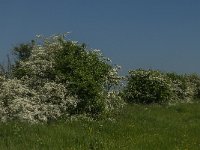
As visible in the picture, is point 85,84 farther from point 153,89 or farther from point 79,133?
point 153,89

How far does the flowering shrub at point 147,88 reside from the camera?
122 ft

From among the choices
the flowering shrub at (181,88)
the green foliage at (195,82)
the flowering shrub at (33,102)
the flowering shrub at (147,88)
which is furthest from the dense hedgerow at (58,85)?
the green foliage at (195,82)

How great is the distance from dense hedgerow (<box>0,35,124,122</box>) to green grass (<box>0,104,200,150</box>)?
1.40 meters

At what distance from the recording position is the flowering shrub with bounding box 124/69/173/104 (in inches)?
1459

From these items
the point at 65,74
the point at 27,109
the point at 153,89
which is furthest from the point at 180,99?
the point at 27,109

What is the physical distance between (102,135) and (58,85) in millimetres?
5465

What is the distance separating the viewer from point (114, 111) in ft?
86.9

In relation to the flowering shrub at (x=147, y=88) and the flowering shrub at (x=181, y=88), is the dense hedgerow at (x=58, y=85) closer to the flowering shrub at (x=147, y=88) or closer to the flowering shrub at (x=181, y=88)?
the flowering shrub at (x=147, y=88)

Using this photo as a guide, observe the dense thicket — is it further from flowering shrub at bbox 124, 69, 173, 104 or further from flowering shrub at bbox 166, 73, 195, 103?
flowering shrub at bbox 166, 73, 195, 103

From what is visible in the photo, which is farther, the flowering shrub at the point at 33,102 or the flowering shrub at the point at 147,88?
the flowering shrub at the point at 147,88

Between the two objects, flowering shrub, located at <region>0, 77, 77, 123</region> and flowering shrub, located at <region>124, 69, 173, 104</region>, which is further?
flowering shrub, located at <region>124, 69, 173, 104</region>

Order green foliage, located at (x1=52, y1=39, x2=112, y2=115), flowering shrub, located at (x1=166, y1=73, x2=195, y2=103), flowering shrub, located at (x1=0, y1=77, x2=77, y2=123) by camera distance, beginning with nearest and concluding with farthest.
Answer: flowering shrub, located at (x1=0, y1=77, x2=77, y2=123), green foliage, located at (x1=52, y1=39, x2=112, y2=115), flowering shrub, located at (x1=166, y1=73, x2=195, y2=103)

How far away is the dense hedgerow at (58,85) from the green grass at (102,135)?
1396mm

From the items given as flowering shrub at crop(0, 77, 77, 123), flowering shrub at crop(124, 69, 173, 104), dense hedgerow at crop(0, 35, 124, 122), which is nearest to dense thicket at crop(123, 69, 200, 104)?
flowering shrub at crop(124, 69, 173, 104)
